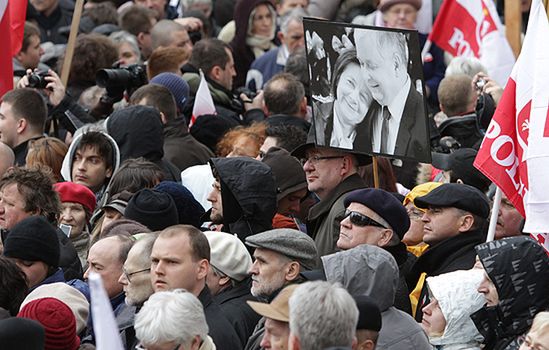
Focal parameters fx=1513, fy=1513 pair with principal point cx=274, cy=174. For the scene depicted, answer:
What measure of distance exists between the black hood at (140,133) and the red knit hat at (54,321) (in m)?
3.24

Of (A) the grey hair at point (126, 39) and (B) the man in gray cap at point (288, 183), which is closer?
(B) the man in gray cap at point (288, 183)

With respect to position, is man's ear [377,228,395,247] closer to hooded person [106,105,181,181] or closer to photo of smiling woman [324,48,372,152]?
photo of smiling woman [324,48,372,152]

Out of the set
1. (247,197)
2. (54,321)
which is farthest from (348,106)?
(54,321)

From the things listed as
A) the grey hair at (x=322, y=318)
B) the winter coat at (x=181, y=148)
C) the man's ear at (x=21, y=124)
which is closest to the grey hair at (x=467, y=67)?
the winter coat at (x=181, y=148)

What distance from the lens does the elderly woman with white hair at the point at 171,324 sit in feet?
20.2

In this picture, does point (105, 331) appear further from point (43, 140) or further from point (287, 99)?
point (287, 99)

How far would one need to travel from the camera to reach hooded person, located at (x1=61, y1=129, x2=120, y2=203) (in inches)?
384

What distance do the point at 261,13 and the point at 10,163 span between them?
509 cm

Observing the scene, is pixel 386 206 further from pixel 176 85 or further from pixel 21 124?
pixel 176 85

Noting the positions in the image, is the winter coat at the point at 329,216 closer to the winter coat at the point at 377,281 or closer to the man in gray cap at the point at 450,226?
the man in gray cap at the point at 450,226

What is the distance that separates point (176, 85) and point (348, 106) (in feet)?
9.69

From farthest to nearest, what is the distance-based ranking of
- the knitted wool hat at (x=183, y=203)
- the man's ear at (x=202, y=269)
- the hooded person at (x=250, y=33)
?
the hooded person at (x=250, y=33), the knitted wool hat at (x=183, y=203), the man's ear at (x=202, y=269)

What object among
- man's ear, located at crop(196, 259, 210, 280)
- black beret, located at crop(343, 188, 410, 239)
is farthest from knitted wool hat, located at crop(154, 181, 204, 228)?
man's ear, located at crop(196, 259, 210, 280)

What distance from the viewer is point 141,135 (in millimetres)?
9938
